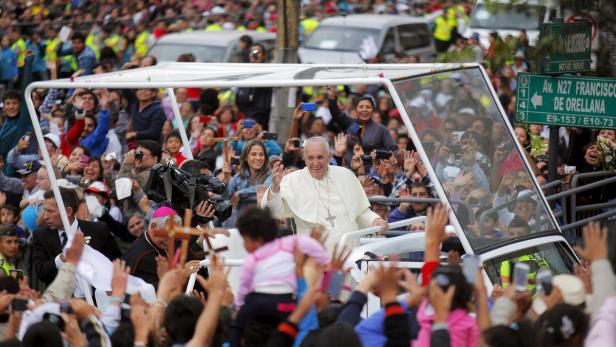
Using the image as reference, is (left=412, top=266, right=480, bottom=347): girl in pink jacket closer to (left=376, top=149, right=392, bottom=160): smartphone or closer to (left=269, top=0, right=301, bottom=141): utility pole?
(left=376, top=149, right=392, bottom=160): smartphone

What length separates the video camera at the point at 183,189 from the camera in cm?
1016

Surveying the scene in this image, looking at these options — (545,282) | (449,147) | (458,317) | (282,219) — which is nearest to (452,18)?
(282,219)

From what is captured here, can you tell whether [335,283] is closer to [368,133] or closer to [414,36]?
[368,133]

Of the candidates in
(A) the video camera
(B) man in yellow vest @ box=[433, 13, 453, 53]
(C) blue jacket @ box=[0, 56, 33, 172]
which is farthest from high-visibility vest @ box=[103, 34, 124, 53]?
(A) the video camera

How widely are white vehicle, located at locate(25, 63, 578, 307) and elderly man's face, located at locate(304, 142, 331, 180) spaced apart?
1.94 feet

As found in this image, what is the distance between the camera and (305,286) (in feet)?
21.6

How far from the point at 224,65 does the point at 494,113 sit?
7.65 feet

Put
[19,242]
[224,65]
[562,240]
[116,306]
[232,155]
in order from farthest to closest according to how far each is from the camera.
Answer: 1. [232,155]
2. [19,242]
3. [224,65]
4. [562,240]
5. [116,306]

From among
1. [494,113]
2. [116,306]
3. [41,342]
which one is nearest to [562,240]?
[494,113]

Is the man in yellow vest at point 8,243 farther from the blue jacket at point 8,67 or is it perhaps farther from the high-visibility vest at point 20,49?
the high-visibility vest at point 20,49

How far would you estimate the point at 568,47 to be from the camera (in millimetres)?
11383

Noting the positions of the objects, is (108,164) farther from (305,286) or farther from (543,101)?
(305,286)

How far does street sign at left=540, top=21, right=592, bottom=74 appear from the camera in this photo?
11.2 metres

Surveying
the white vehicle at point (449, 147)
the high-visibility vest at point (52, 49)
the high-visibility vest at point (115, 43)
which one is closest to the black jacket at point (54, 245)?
the white vehicle at point (449, 147)
